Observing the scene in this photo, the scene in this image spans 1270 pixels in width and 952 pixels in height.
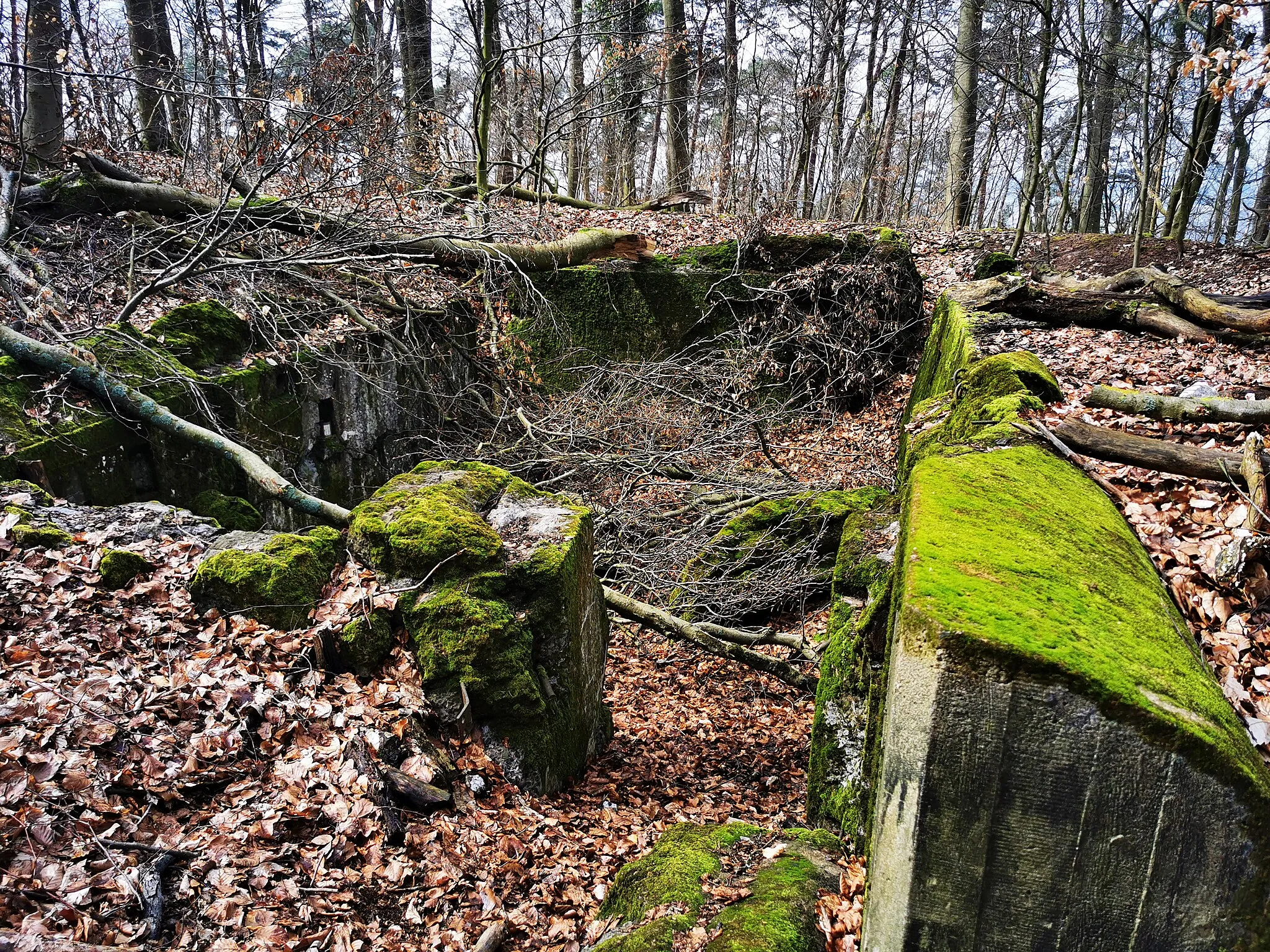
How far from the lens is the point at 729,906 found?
257 centimetres

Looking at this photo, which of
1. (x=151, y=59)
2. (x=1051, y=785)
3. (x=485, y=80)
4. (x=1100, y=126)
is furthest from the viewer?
(x=1100, y=126)

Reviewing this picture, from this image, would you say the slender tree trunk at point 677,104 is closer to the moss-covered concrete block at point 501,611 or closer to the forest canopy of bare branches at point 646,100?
the forest canopy of bare branches at point 646,100

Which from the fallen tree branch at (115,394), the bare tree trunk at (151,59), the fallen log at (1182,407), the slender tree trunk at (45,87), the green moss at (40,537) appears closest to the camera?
the fallen log at (1182,407)

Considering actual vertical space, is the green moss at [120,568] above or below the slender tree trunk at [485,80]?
below

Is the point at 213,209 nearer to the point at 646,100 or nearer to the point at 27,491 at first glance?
the point at 27,491

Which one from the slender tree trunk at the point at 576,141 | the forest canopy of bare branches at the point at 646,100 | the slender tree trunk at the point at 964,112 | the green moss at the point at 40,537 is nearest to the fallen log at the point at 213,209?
the forest canopy of bare branches at the point at 646,100

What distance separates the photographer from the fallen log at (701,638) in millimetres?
5648

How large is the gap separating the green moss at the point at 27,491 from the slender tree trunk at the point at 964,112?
48.9 feet

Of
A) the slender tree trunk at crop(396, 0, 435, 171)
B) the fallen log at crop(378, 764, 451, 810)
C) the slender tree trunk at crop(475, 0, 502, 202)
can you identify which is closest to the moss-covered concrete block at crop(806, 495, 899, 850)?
the fallen log at crop(378, 764, 451, 810)

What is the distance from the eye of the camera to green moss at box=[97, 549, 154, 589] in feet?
12.8

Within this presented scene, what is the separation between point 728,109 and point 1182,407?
13870 millimetres

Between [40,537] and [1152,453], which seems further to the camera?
[40,537]

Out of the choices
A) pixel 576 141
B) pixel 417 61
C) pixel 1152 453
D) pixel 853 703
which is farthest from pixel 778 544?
pixel 576 141

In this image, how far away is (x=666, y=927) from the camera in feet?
8.03
